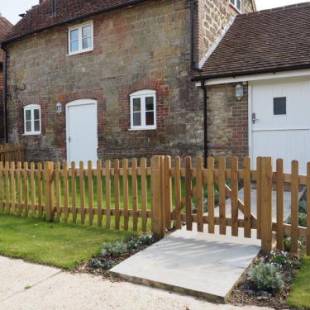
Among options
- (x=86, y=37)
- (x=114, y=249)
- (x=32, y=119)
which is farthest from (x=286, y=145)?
(x=32, y=119)

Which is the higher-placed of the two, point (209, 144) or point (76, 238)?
point (209, 144)

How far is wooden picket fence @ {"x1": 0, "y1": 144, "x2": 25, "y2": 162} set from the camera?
14.6 meters

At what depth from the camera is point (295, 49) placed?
408 inches

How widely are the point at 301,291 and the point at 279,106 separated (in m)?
7.30

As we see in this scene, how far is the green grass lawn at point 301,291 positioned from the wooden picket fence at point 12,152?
42.3 ft

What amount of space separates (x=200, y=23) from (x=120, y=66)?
10.4 feet

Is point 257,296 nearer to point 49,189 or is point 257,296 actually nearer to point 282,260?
point 282,260

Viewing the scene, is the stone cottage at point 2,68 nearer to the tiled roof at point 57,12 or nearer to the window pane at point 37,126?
the tiled roof at point 57,12

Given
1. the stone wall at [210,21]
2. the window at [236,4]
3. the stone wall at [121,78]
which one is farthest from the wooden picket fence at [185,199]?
the window at [236,4]

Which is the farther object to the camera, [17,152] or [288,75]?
[17,152]

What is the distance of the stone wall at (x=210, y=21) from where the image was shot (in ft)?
37.5

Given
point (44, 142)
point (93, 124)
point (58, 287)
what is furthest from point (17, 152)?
point (58, 287)

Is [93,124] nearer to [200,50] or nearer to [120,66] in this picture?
[120,66]

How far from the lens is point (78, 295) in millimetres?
3752
